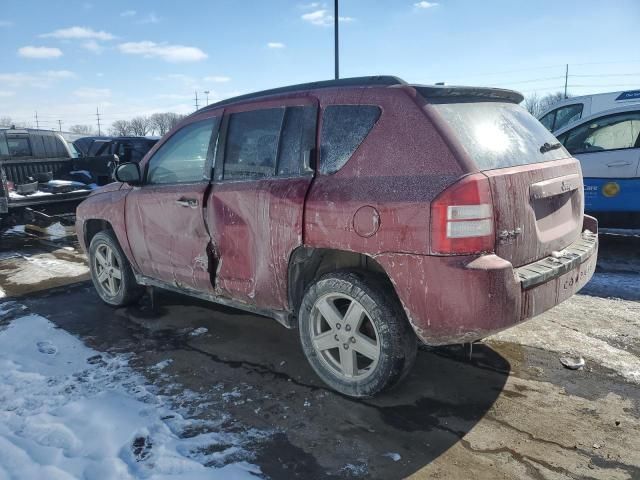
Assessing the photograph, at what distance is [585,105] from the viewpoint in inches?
420

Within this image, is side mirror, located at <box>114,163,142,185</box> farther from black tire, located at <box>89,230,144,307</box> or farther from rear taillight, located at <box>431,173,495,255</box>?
rear taillight, located at <box>431,173,495,255</box>

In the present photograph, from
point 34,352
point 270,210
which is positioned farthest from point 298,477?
point 34,352

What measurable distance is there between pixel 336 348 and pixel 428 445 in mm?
851

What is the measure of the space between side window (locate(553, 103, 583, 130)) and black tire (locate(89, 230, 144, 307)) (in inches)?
377

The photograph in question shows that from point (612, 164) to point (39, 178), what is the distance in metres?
9.53

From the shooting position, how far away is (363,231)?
9.16ft

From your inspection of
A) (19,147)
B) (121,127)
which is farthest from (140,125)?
(19,147)

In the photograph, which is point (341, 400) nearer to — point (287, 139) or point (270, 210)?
point (270, 210)

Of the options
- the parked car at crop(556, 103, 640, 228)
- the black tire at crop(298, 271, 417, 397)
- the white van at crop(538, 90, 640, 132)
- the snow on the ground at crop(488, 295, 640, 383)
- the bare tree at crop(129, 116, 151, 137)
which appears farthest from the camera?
the bare tree at crop(129, 116, 151, 137)

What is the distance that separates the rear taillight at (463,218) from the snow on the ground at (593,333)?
5.62 feet

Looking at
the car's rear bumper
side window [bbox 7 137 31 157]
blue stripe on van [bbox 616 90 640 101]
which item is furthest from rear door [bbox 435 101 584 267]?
side window [bbox 7 137 31 157]

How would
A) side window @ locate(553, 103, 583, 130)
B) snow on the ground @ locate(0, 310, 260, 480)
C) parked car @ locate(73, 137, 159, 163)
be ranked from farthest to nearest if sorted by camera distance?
side window @ locate(553, 103, 583, 130) → parked car @ locate(73, 137, 159, 163) → snow on the ground @ locate(0, 310, 260, 480)

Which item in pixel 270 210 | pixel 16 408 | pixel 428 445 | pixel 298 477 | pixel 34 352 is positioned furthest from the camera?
pixel 34 352

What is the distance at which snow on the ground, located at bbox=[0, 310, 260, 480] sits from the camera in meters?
2.45
